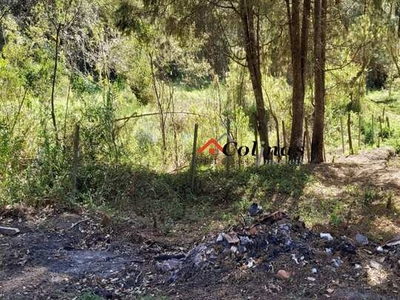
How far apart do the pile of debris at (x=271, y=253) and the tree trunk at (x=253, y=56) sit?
12.2 feet

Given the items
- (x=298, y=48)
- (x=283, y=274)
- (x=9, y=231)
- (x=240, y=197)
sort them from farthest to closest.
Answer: (x=298, y=48) < (x=240, y=197) < (x=9, y=231) < (x=283, y=274)

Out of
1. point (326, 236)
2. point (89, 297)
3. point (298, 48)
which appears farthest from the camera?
point (298, 48)

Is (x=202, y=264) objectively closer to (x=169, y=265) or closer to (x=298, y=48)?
(x=169, y=265)

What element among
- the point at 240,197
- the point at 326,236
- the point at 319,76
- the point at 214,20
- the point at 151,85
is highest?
the point at 214,20

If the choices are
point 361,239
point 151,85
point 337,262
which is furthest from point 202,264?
point 151,85

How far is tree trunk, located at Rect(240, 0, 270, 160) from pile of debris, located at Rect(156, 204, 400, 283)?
147 inches

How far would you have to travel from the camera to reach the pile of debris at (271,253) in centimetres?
354

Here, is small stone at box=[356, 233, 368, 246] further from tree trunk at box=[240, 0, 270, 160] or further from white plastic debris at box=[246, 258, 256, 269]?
tree trunk at box=[240, 0, 270, 160]

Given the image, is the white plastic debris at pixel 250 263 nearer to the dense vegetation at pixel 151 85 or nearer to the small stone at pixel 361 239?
the small stone at pixel 361 239

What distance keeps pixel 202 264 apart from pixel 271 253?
53 cm

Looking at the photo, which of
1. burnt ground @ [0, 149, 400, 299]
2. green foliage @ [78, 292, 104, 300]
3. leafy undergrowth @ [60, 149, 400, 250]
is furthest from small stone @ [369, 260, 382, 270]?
green foliage @ [78, 292, 104, 300]

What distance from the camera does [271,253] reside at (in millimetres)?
3639

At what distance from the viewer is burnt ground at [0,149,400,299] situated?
3.36m

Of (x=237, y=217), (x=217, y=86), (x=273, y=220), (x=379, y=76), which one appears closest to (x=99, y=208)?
(x=237, y=217)
